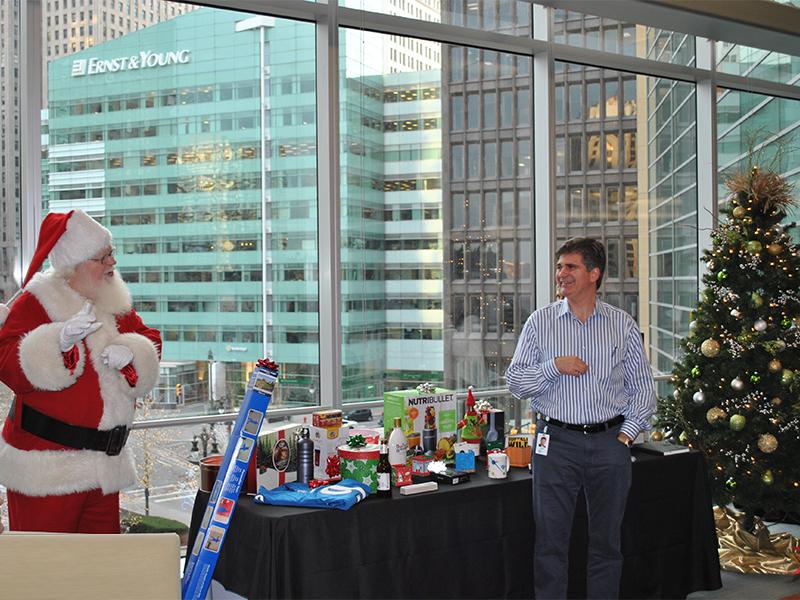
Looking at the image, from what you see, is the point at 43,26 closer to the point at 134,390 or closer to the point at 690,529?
the point at 134,390

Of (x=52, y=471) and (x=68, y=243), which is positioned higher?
(x=68, y=243)

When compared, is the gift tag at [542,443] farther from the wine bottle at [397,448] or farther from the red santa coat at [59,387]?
the red santa coat at [59,387]

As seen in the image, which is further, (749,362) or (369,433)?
(749,362)

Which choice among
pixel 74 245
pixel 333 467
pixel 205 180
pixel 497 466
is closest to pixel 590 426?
pixel 497 466

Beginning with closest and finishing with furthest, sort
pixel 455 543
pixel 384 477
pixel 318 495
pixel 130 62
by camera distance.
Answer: pixel 318 495 → pixel 384 477 → pixel 455 543 → pixel 130 62

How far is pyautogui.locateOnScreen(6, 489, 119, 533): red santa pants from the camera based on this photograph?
9.74ft

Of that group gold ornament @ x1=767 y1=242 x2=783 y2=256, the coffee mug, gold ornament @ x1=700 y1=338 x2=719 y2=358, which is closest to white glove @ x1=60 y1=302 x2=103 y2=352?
the coffee mug

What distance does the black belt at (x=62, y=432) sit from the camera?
2.99 m

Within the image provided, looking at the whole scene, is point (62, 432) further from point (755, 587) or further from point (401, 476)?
point (755, 587)

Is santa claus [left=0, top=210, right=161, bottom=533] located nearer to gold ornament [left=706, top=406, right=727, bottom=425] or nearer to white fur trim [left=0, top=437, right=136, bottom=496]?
white fur trim [left=0, top=437, right=136, bottom=496]

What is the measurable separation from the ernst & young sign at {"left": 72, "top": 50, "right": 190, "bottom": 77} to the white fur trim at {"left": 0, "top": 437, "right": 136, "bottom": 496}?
2.32 m

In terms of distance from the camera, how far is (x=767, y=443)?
4.68 m

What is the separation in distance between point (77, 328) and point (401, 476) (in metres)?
1.38

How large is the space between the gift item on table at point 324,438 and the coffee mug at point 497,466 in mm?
676
